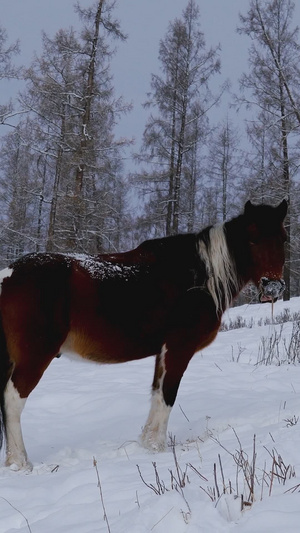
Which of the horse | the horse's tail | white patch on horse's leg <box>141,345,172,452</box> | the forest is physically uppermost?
the forest

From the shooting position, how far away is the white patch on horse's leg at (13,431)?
342cm

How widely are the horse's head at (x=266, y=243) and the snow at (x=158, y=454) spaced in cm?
106

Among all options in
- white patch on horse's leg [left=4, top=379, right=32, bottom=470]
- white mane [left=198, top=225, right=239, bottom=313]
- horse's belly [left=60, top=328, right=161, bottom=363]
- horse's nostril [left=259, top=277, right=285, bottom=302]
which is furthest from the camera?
white mane [left=198, top=225, right=239, bottom=313]

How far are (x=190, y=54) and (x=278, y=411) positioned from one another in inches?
691

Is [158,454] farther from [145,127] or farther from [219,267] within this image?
[145,127]

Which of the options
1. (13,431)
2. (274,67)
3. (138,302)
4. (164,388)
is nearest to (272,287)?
(138,302)

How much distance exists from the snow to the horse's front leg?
0.20m

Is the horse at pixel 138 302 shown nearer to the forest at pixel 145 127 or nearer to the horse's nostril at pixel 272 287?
the horse's nostril at pixel 272 287

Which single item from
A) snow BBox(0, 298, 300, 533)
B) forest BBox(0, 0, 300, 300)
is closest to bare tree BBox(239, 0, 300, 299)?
forest BBox(0, 0, 300, 300)

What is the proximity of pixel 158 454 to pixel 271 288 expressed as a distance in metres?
1.64

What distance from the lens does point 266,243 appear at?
4105mm

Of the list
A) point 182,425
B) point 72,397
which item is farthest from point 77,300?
point 72,397

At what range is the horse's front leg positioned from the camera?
3.88 m

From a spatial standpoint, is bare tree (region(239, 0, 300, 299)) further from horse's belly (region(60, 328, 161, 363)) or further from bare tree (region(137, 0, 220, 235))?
horse's belly (region(60, 328, 161, 363))
